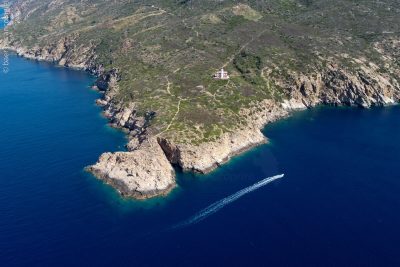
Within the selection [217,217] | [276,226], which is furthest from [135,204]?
[276,226]

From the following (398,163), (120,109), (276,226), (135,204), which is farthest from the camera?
(120,109)

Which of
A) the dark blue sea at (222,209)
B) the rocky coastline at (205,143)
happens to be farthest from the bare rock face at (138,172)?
the dark blue sea at (222,209)

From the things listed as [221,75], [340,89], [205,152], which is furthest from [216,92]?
[340,89]

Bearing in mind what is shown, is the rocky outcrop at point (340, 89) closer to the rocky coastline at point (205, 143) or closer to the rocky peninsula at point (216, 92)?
the rocky coastline at point (205, 143)

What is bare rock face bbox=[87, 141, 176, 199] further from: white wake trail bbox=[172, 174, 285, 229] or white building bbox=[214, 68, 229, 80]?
white building bbox=[214, 68, 229, 80]

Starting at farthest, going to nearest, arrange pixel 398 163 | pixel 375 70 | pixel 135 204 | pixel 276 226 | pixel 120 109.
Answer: pixel 375 70 < pixel 120 109 < pixel 398 163 < pixel 135 204 < pixel 276 226

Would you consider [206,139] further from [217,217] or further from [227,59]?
[227,59]
